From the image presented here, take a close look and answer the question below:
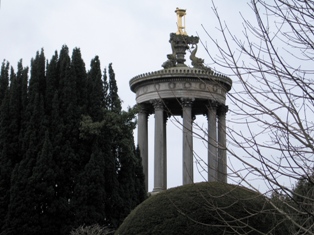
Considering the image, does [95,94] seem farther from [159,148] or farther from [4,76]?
[159,148]

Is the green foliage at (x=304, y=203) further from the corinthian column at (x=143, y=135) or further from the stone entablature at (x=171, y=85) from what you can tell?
the corinthian column at (x=143, y=135)

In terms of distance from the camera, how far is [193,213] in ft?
52.2

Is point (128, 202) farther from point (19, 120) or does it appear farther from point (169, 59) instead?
point (169, 59)

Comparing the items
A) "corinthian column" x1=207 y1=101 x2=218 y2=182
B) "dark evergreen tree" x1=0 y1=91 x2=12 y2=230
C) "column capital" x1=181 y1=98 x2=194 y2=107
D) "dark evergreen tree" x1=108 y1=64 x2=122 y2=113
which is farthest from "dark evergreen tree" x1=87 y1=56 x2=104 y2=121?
"column capital" x1=181 y1=98 x2=194 y2=107

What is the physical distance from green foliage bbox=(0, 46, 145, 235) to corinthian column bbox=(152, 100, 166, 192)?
34.7ft

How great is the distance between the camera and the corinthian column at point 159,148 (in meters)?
48.2

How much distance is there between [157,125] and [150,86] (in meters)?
2.87

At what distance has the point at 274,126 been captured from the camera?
8.90 meters

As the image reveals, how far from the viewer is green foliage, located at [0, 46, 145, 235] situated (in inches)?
1212

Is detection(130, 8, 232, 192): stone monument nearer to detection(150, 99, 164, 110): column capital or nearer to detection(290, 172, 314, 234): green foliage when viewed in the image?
detection(150, 99, 164, 110): column capital

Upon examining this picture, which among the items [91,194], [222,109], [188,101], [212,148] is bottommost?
[91,194]

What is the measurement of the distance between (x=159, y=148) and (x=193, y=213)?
3297 centimetres

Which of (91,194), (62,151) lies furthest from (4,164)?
(91,194)

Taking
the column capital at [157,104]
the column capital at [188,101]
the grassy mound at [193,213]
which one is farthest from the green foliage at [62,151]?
the grassy mound at [193,213]
